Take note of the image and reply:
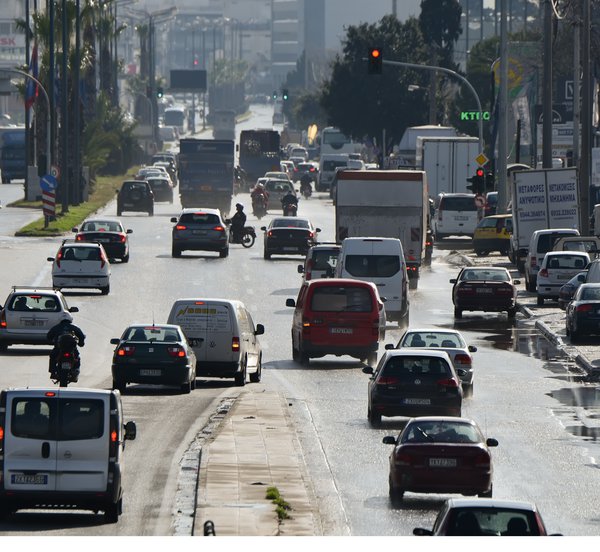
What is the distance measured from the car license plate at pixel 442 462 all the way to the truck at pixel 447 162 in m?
65.0

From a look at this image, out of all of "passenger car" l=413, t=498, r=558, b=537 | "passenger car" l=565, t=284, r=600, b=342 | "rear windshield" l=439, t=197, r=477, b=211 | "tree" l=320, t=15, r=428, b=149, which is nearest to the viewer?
"passenger car" l=413, t=498, r=558, b=537

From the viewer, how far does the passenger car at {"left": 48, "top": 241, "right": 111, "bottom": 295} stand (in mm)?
54406

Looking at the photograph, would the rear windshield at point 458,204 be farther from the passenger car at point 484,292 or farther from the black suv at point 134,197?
the passenger car at point 484,292

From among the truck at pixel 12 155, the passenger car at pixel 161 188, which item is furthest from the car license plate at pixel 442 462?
the truck at pixel 12 155

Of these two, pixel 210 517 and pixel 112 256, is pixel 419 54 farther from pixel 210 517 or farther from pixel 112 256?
pixel 210 517

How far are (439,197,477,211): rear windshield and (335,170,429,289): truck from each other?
68.6 feet

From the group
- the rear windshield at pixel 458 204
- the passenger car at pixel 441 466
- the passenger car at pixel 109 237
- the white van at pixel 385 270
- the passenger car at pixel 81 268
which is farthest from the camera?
the rear windshield at pixel 458 204

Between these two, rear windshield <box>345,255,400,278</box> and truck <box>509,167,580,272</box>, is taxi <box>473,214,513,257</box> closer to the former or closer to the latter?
truck <box>509,167,580,272</box>

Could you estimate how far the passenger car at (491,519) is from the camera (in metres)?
16.9

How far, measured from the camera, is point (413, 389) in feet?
101

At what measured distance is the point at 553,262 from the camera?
5319 cm

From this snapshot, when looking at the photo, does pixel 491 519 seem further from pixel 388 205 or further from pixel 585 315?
pixel 388 205

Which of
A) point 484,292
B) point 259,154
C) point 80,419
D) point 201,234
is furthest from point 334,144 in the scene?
point 80,419

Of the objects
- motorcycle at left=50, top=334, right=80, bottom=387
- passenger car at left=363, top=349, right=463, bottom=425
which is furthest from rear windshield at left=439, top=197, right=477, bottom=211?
passenger car at left=363, top=349, right=463, bottom=425
